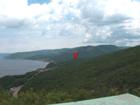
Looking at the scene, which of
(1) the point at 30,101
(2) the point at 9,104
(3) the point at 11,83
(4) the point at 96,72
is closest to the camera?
(2) the point at 9,104

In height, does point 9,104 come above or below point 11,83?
above

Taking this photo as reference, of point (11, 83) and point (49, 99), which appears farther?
point (11, 83)

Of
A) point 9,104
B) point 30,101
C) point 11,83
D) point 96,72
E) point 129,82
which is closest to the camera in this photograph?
point 9,104

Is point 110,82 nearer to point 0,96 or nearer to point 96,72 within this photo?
point 96,72

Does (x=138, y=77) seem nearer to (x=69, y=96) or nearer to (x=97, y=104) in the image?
(x=69, y=96)

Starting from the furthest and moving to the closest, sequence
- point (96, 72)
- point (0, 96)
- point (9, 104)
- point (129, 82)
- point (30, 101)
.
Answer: point (96, 72)
point (129, 82)
point (0, 96)
point (30, 101)
point (9, 104)

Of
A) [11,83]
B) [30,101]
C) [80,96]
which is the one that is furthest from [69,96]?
[11,83]

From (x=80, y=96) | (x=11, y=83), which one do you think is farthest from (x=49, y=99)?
(x=11, y=83)

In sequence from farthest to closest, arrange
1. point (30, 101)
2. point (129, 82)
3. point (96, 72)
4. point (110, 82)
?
point (96, 72)
point (110, 82)
point (129, 82)
point (30, 101)

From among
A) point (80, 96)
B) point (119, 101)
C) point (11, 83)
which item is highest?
point (119, 101)
